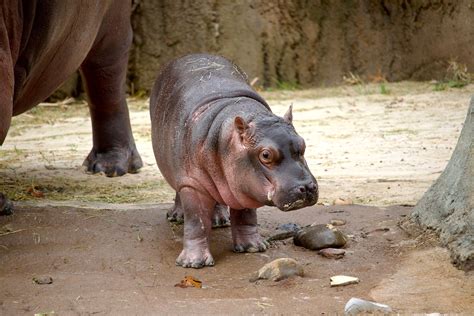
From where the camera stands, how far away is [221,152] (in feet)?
13.6

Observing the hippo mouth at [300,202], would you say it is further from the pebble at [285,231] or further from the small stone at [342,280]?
the pebble at [285,231]

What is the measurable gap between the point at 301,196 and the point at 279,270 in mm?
340

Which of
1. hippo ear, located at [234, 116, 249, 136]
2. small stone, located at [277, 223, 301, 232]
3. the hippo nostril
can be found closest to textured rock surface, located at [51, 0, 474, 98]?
small stone, located at [277, 223, 301, 232]

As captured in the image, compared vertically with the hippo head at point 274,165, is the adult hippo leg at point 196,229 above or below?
below

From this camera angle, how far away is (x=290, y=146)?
3926mm

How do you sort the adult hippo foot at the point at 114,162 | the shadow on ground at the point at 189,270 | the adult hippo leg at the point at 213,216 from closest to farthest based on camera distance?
the shadow on ground at the point at 189,270 < the adult hippo leg at the point at 213,216 < the adult hippo foot at the point at 114,162

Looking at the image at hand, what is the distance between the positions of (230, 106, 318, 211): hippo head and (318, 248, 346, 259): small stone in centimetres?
47

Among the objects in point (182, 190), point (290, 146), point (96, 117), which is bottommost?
point (96, 117)

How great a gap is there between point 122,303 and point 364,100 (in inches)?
237

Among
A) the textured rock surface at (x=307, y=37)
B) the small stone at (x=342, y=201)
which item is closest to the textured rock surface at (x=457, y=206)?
the small stone at (x=342, y=201)

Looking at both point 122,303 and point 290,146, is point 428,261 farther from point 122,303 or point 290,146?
point 122,303

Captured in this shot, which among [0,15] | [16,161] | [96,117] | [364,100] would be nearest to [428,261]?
[0,15]

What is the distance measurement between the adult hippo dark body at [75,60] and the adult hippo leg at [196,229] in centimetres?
88

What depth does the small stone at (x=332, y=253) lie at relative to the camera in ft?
14.0
